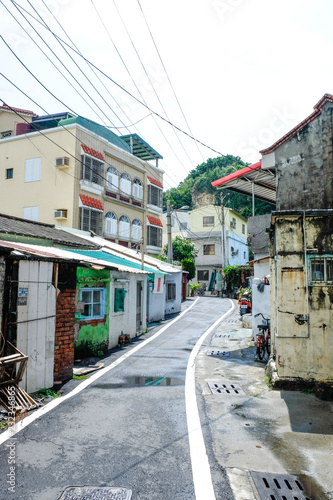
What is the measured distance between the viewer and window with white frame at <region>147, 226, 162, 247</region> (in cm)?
3316

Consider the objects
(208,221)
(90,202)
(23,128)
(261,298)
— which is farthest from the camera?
(208,221)

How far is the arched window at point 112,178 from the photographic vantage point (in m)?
27.4

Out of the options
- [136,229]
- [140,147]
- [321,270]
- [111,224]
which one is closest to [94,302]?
[321,270]

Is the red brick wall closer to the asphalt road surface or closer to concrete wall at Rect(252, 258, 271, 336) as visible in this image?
the asphalt road surface

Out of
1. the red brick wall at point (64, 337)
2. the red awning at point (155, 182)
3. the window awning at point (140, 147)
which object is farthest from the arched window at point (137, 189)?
the red brick wall at point (64, 337)

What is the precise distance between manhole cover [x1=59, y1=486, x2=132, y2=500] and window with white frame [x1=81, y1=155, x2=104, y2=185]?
74.0ft

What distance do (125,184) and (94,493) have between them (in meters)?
27.2

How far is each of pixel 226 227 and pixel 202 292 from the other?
9.91m

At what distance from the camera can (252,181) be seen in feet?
41.7

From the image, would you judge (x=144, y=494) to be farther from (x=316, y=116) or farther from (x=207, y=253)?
(x=207, y=253)

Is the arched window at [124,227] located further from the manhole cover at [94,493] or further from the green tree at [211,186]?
the manhole cover at [94,493]

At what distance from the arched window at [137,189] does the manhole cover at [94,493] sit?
91.8 feet

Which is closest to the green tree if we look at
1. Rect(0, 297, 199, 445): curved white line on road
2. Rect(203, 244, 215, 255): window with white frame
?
Rect(203, 244, 215, 255): window with white frame

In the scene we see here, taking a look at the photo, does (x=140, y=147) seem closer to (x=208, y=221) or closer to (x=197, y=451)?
(x=208, y=221)
